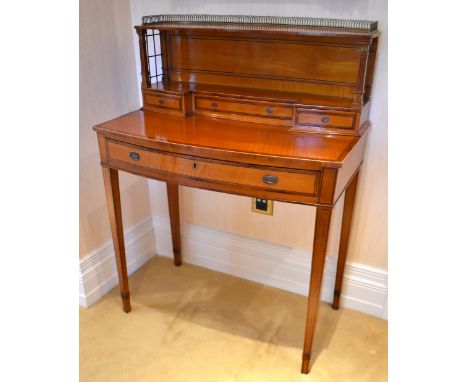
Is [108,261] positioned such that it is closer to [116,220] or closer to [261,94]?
[116,220]

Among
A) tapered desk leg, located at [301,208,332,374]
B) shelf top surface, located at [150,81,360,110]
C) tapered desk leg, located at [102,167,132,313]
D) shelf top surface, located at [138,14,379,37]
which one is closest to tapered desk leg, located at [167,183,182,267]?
tapered desk leg, located at [102,167,132,313]

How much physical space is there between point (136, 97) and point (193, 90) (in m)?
0.46

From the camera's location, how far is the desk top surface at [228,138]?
118 centimetres

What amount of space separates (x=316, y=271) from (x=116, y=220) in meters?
0.81

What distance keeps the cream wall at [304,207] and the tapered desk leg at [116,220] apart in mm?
453

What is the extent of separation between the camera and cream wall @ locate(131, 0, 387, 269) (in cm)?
138

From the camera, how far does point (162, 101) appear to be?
5.00 feet

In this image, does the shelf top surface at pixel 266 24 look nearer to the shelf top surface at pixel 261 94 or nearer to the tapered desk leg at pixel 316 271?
the shelf top surface at pixel 261 94

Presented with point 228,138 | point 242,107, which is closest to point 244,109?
point 242,107

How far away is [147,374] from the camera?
4.82ft

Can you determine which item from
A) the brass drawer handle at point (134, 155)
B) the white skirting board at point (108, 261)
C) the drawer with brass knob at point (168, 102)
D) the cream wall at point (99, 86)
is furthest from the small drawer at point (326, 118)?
the white skirting board at point (108, 261)

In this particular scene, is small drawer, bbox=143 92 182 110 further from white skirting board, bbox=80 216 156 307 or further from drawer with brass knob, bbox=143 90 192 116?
white skirting board, bbox=80 216 156 307

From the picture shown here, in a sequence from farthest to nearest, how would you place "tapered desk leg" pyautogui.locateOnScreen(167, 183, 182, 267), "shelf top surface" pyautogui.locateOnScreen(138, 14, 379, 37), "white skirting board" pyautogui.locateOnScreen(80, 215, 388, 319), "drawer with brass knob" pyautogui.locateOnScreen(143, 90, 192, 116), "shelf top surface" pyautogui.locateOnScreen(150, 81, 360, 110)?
"tapered desk leg" pyautogui.locateOnScreen(167, 183, 182, 267) < "white skirting board" pyautogui.locateOnScreen(80, 215, 388, 319) < "drawer with brass knob" pyautogui.locateOnScreen(143, 90, 192, 116) < "shelf top surface" pyautogui.locateOnScreen(150, 81, 360, 110) < "shelf top surface" pyautogui.locateOnScreen(138, 14, 379, 37)

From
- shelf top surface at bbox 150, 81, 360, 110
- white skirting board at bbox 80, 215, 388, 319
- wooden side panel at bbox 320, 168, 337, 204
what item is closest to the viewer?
wooden side panel at bbox 320, 168, 337, 204
